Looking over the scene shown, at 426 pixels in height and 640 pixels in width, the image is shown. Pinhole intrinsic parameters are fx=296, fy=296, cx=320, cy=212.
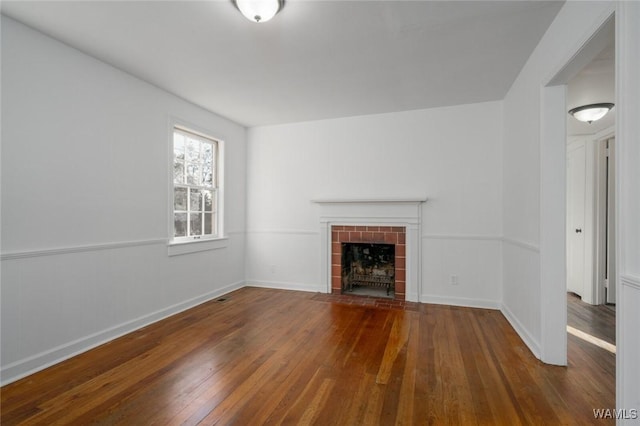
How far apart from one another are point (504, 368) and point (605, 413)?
59 cm

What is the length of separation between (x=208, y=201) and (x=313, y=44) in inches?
106

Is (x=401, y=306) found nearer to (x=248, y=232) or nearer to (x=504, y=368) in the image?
(x=504, y=368)

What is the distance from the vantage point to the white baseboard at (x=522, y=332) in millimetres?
2459

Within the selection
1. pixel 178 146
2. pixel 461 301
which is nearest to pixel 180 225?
pixel 178 146

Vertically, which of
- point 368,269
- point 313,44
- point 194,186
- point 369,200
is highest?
point 313,44

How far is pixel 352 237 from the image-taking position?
14.3ft

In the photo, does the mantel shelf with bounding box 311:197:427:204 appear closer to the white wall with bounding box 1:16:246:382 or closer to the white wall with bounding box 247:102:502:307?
the white wall with bounding box 247:102:502:307

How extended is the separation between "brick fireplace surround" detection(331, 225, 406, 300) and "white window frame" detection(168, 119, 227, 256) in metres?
1.67

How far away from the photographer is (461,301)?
3857mm

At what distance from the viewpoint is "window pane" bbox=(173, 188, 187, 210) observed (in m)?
3.68

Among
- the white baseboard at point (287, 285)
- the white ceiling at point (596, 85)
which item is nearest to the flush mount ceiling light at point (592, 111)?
the white ceiling at point (596, 85)

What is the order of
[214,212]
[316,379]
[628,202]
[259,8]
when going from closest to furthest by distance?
[628,202] → [259,8] → [316,379] → [214,212]

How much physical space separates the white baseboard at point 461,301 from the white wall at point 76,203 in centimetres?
318

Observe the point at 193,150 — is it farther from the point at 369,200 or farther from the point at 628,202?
the point at 628,202
